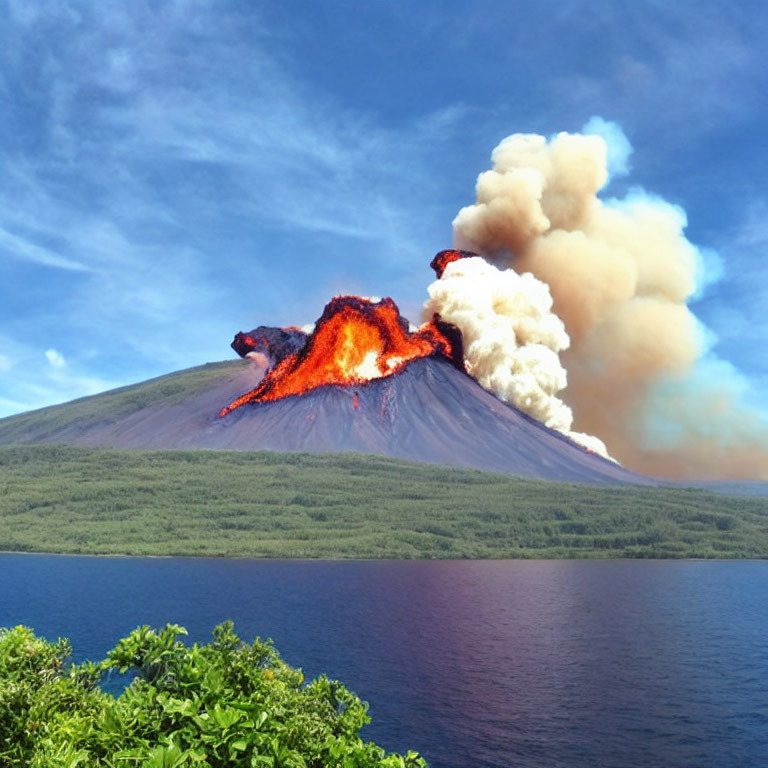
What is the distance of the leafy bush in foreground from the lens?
18.4 m

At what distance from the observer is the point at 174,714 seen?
67.4 ft

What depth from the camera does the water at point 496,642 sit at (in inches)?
2566

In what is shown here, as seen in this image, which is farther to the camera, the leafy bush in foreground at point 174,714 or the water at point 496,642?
the water at point 496,642

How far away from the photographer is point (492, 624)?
405ft

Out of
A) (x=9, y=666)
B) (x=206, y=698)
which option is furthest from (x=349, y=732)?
(x=9, y=666)

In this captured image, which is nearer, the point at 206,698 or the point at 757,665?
the point at 206,698

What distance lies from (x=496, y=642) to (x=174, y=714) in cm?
9391

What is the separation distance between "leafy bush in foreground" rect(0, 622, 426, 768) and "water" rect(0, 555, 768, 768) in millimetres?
34410

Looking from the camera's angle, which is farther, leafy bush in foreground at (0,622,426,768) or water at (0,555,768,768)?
water at (0,555,768,768)

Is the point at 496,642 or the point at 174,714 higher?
the point at 174,714

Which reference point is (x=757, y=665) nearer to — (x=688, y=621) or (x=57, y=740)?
(x=688, y=621)

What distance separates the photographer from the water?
214 feet

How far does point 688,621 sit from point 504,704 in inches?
2682

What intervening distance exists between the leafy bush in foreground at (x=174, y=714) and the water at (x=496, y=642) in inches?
1355
